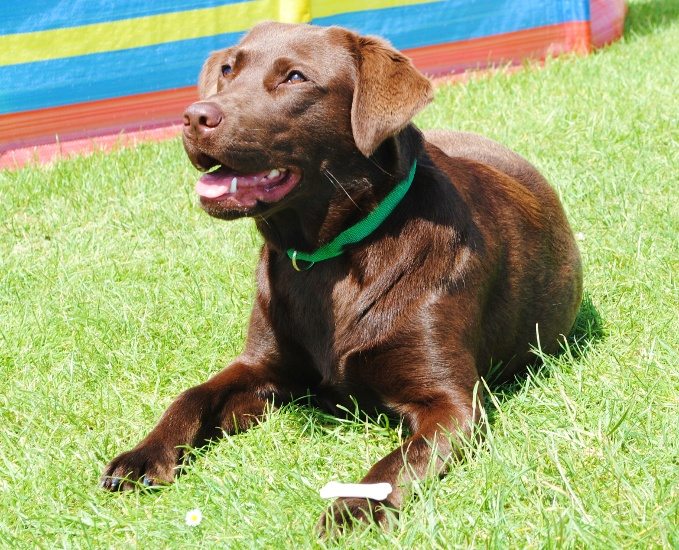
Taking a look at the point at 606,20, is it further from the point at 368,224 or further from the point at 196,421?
the point at 196,421

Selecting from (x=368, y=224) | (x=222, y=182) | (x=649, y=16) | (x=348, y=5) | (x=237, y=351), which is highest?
(x=222, y=182)

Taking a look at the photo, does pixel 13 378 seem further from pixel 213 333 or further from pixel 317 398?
pixel 317 398

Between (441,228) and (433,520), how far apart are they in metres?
1.15

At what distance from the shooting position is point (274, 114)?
10.7 ft

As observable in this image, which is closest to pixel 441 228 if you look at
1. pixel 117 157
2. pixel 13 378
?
pixel 13 378

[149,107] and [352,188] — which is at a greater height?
[352,188]

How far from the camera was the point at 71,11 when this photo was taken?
6.71 meters

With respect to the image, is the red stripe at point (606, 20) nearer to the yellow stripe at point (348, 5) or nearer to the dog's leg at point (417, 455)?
the yellow stripe at point (348, 5)

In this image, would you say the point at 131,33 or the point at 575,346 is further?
the point at 131,33

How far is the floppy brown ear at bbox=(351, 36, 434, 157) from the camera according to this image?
127 inches

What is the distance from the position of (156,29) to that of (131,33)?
0.19 metres

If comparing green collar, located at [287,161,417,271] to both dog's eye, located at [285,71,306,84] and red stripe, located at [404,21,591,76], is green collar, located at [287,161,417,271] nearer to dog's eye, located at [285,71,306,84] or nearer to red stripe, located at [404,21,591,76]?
dog's eye, located at [285,71,306,84]

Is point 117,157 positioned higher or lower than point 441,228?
lower

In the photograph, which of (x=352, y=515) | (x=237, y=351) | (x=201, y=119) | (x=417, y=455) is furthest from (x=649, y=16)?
(x=352, y=515)
